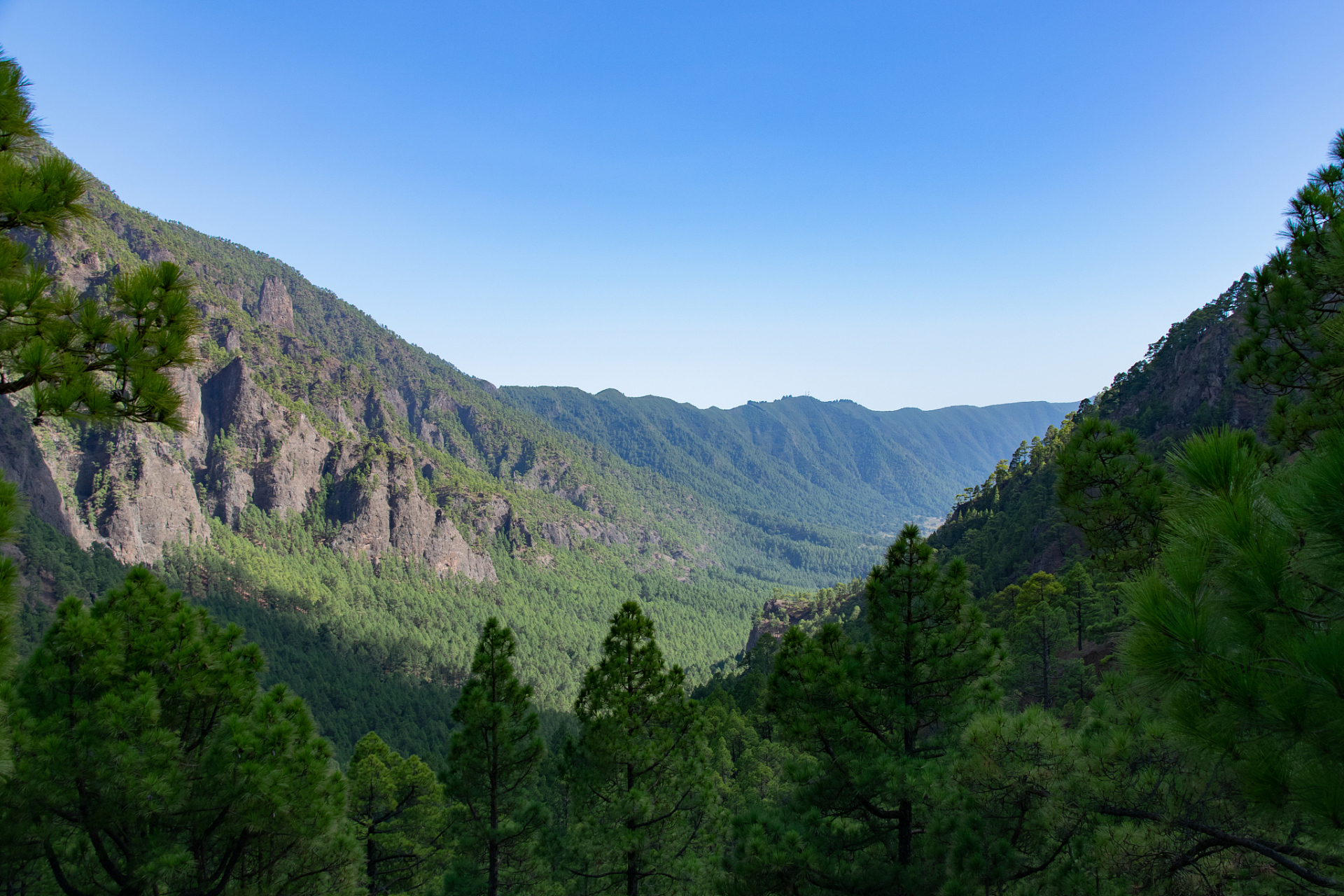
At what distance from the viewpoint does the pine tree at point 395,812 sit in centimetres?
2220

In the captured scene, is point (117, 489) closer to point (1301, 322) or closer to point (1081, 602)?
point (1081, 602)

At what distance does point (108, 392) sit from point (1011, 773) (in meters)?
11.4

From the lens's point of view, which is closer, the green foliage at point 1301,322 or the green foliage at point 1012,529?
the green foliage at point 1301,322

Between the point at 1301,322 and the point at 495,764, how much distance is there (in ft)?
60.2

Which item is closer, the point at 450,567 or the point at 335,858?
the point at 335,858

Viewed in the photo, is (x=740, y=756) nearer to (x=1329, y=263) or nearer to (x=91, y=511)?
(x=1329, y=263)

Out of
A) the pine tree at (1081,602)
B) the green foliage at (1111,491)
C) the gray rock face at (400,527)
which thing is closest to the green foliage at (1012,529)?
the pine tree at (1081,602)

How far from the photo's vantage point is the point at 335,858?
505 inches

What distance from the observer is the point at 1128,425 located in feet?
269

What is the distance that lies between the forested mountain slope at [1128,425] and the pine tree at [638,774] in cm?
5126

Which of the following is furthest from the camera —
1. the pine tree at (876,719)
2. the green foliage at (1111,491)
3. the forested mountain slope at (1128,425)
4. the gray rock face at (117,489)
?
the gray rock face at (117,489)

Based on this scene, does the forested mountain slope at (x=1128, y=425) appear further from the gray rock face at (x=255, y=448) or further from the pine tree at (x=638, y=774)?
the gray rock face at (x=255, y=448)

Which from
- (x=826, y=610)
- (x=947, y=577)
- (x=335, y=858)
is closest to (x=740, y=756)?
(x=335, y=858)

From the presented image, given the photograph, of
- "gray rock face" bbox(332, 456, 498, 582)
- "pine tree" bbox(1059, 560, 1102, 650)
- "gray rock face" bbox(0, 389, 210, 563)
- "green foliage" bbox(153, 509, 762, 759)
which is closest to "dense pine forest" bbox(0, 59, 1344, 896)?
"pine tree" bbox(1059, 560, 1102, 650)
